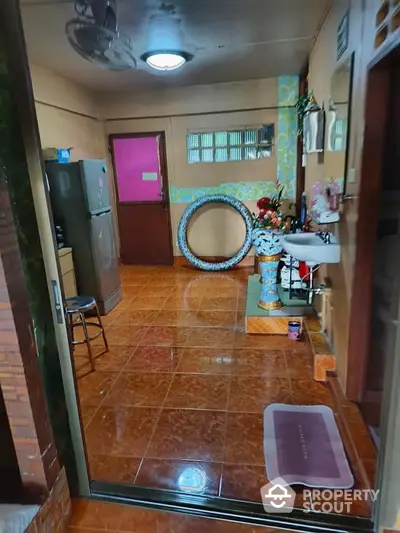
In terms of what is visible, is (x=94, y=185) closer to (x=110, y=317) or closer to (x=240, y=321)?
(x=110, y=317)

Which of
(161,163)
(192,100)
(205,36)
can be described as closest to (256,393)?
(205,36)

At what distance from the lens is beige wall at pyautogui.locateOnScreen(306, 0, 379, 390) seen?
183 centimetres

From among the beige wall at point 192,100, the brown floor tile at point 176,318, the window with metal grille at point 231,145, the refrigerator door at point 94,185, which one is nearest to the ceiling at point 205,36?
the beige wall at point 192,100

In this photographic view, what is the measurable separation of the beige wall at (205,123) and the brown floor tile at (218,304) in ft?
5.03

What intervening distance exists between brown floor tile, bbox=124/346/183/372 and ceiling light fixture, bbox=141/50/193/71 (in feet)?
8.87

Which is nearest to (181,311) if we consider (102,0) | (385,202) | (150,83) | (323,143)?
(323,143)

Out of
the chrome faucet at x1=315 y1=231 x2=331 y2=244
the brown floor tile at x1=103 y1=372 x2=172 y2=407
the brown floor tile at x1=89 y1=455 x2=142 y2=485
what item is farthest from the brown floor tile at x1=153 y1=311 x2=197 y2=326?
the brown floor tile at x1=89 y1=455 x2=142 y2=485

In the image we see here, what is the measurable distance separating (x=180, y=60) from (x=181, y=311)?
8.30 feet

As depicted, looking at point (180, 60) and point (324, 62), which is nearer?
point (324, 62)

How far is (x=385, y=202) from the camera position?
1.90 metres

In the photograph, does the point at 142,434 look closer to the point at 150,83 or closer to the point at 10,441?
Answer: the point at 10,441

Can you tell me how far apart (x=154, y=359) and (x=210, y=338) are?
57 cm

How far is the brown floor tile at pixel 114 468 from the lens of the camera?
5.82 feet

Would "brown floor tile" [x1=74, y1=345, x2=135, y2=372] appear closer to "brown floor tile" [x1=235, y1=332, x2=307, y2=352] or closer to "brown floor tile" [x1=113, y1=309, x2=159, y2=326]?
"brown floor tile" [x1=113, y1=309, x2=159, y2=326]
